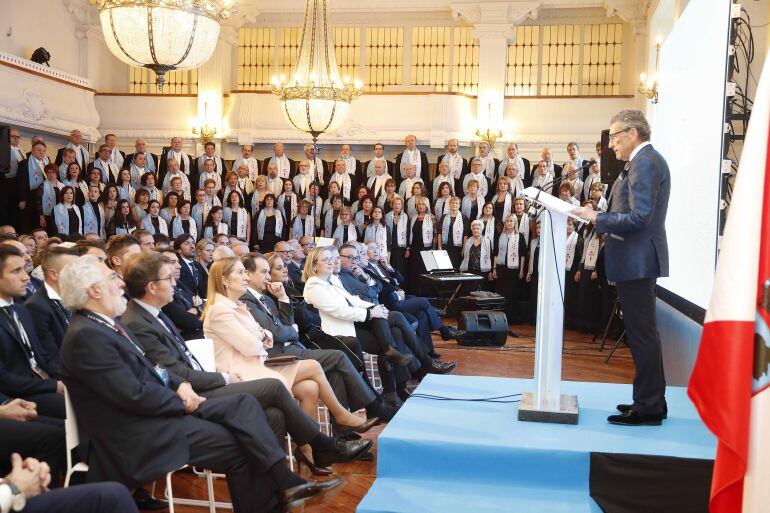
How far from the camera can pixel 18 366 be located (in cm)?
316

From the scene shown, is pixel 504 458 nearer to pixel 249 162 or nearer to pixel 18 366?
pixel 18 366

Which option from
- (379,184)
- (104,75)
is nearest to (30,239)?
(379,184)

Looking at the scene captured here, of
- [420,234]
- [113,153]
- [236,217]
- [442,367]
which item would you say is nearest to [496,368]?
[442,367]

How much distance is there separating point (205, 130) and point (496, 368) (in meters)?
8.29

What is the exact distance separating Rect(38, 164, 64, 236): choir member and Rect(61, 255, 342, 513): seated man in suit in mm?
7719

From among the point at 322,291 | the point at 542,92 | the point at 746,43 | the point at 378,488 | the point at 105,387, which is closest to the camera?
the point at 105,387

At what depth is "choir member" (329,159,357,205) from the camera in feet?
39.7

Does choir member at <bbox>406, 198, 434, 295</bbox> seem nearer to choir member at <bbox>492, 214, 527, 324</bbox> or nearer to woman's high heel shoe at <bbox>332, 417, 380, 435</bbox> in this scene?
choir member at <bbox>492, 214, 527, 324</bbox>

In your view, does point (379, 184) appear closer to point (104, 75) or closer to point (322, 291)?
point (104, 75)

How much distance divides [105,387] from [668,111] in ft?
17.3

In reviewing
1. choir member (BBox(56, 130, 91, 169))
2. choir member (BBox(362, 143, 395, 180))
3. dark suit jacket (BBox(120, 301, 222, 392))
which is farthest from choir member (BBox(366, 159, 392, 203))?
dark suit jacket (BBox(120, 301, 222, 392))

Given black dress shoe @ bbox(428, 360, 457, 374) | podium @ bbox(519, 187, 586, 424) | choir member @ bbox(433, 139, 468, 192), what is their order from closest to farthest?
podium @ bbox(519, 187, 586, 424)
black dress shoe @ bbox(428, 360, 457, 374)
choir member @ bbox(433, 139, 468, 192)

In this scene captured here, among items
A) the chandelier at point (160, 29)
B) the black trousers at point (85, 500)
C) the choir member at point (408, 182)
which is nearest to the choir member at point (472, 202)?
the choir member at point (408, 182)

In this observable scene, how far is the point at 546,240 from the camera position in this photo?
3273mm
